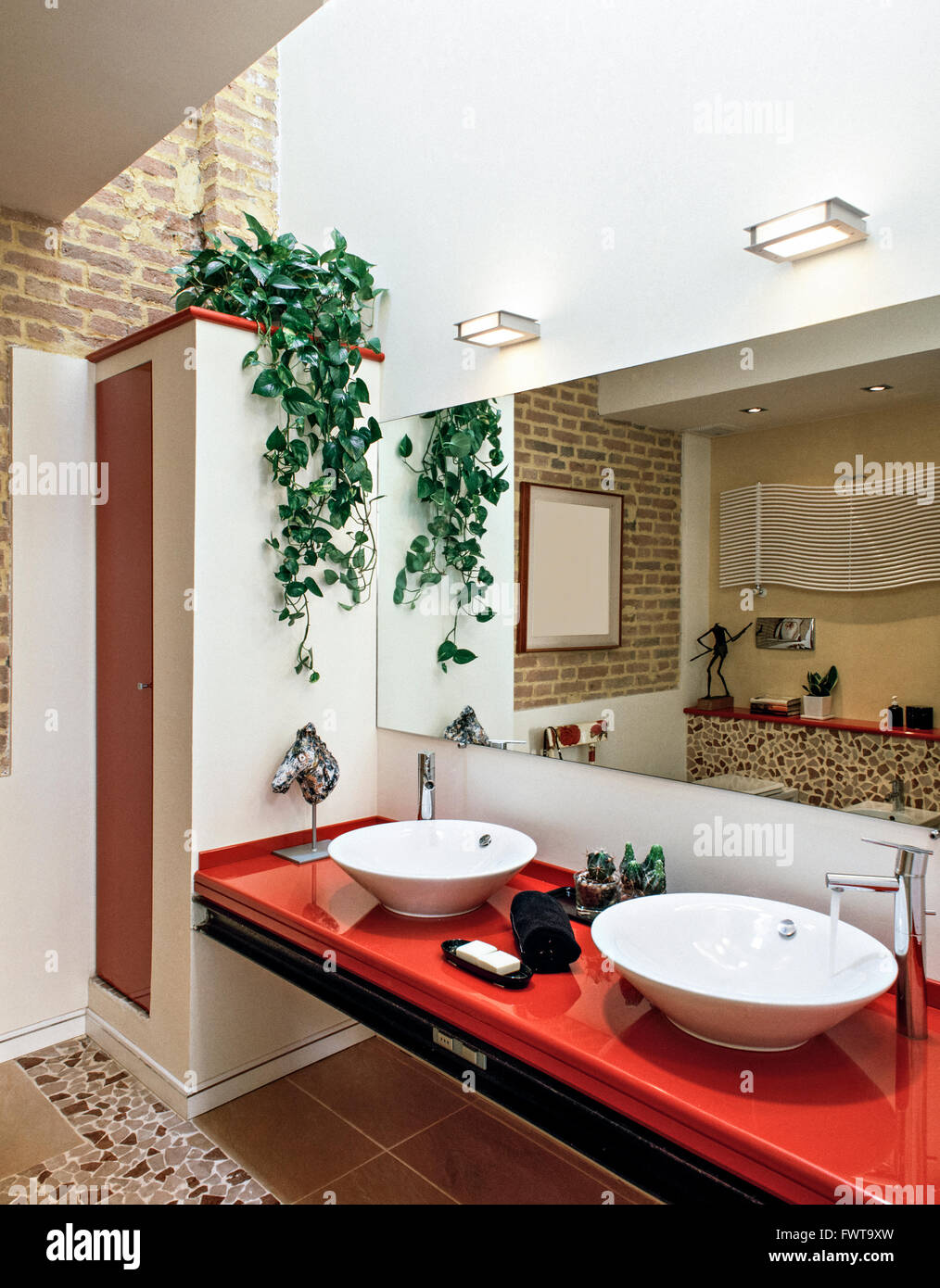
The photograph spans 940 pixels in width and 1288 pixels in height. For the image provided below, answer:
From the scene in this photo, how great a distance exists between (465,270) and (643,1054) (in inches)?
83.0

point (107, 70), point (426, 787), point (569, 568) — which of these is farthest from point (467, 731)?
point (107, 70)

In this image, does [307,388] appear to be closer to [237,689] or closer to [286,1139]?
[237,689]

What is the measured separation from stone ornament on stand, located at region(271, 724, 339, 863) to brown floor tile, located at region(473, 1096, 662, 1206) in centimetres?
83

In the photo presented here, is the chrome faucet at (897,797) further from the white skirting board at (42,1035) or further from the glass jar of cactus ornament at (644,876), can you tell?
the white skirting board at (42,1035)

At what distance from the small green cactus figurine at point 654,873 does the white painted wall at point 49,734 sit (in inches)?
77.3

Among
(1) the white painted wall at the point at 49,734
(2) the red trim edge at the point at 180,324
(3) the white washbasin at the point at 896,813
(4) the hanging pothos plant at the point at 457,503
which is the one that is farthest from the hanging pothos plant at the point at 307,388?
(3) the white washbasin at the point at 896,813

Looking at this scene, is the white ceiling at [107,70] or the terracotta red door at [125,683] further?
the terracotta red door at [125,683]

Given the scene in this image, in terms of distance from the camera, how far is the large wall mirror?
1655 mm

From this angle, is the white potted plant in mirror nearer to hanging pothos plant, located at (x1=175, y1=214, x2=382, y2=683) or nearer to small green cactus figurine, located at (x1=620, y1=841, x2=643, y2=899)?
small green cactus figurine, located at (x1=620, y1=841, x2=643, y2=899)

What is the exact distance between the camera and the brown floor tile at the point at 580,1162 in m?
2.11

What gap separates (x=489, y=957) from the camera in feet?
5.62

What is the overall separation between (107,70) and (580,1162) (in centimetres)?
292

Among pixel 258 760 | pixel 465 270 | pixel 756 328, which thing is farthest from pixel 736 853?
pixel 465 270

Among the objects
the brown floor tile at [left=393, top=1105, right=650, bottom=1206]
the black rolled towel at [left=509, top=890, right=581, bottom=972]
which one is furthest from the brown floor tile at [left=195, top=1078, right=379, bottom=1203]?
the black rolled towel at [left=509, top=890, right=581, bottom=972]
